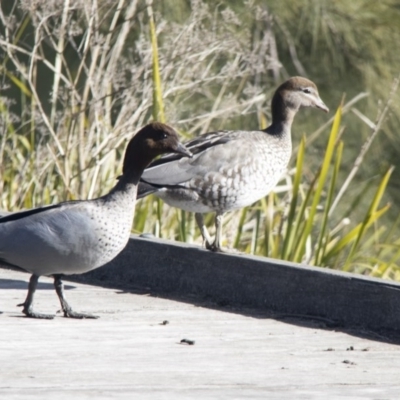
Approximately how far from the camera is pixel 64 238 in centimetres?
450

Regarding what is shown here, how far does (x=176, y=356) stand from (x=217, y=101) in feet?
15.4

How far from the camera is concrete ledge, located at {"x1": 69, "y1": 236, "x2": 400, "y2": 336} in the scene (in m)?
4.60

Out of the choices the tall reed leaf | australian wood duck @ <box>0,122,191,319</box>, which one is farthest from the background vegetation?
australian wood duck @ <box>0,122,191,319</box>

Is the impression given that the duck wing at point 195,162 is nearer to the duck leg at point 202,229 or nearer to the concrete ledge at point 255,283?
the duck leg at point 202,229

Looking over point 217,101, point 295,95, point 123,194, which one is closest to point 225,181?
point 295,95

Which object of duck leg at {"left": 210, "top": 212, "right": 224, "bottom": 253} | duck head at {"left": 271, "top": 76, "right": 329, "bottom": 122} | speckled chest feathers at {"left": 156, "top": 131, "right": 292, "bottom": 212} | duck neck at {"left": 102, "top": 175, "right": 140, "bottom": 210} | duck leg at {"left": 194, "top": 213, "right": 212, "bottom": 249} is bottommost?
duck leg at {"left": 194, "top": 213, "right": 212, "bottom": 249}

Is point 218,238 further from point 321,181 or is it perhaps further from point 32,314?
point 32,314

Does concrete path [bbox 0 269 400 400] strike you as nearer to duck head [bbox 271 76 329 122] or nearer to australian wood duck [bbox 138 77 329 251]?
australian wood duck [bbox 138 77 329 251]

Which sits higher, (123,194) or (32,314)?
(123,194)

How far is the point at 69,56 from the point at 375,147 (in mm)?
3090

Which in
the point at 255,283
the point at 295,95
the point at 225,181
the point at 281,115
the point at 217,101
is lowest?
the point at 255,283

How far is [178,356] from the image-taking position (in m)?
3.89

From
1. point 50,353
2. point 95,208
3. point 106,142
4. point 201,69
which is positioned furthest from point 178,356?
point 201,69

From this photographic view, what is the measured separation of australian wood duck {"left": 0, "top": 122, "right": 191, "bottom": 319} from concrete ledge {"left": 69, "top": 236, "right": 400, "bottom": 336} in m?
0.72
